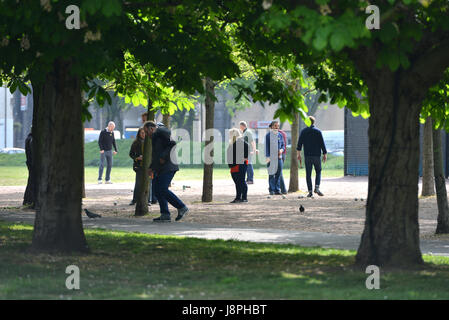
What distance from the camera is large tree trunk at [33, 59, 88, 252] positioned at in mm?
10172

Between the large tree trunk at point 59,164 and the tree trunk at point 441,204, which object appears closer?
the large tree trunk at point 59,164

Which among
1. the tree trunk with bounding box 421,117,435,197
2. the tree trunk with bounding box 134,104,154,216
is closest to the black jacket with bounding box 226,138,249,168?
the tree trunk with bounding box 134,104,154,216

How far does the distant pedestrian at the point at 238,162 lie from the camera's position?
20.2 meters

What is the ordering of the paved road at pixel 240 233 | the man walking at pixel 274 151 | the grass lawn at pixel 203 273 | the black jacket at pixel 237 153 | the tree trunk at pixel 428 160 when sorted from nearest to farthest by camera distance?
the grass lawn at pixel 203 273 → the paved road at pixel 240 233 → the black jacket at pixel 237 153 → the tree trunk at pixel 428 160 → the man walking at pixel 274 151

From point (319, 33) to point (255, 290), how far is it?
233cm

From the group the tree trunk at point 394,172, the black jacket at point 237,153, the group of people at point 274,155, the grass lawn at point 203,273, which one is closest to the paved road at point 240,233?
the grass lawn at point 203,273

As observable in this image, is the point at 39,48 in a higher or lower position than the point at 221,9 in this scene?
lower

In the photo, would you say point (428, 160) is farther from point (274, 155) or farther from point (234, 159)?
point (234, 159)

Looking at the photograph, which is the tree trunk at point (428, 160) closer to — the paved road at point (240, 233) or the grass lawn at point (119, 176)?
the paved road at point (240, 233)

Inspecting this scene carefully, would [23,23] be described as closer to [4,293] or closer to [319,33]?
[4,293]

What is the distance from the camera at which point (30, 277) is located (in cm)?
841

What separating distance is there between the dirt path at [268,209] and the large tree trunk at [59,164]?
517 centimetres

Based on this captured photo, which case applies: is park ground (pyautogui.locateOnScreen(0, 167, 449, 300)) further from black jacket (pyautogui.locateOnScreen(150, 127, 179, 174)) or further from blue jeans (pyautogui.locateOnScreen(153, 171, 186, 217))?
black jacket (pyautogui.locateOnScreen(150, 127, 179, 174))
